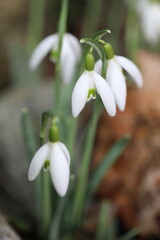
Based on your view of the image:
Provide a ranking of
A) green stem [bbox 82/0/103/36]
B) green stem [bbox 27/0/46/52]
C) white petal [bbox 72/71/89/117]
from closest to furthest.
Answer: white petal [bbox 72/71/89/117] < green stem [bbox 27/0/46/52] < green stem [bbox 82/0/103/36]

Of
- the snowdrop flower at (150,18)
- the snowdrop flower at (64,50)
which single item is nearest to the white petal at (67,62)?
the snowdrop flower at (64,50)

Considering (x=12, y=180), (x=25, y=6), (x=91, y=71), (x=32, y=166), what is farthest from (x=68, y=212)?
(x=25, y=6)

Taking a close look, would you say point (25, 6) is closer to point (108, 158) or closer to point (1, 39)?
point (1, 39)

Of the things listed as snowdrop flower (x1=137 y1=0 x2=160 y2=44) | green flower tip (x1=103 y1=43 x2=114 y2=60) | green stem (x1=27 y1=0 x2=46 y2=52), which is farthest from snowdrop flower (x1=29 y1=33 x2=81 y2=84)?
green stem (x1=27 y1=0 x2=46 y2=52)

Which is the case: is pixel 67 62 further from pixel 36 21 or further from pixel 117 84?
pixel 36 21

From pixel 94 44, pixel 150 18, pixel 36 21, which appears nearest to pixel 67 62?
pixel 94 44

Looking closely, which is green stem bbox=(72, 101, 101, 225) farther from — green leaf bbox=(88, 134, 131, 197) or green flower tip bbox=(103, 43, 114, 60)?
green flower tip bbox=(103, 43, 114, 60)

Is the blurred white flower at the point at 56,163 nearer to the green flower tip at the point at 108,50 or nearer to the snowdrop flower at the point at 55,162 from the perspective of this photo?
the snowdrop flower at the point at 55,162
